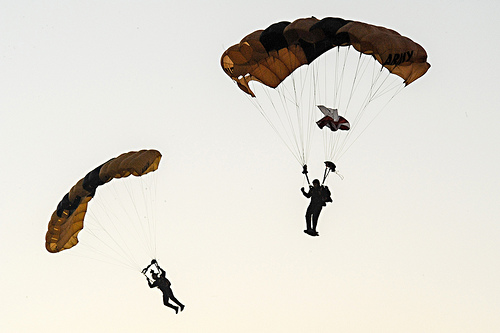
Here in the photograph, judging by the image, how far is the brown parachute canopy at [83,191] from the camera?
30.9 metres

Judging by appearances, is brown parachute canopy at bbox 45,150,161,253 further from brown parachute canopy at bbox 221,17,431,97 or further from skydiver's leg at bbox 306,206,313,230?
skydiver's leg at bbox 306,206,313,230

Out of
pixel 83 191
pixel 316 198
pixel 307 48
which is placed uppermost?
pixel 307 48

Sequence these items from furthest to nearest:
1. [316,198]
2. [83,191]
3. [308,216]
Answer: [83,191] → [308,216] → [316,198]

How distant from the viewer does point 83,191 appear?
31.9m

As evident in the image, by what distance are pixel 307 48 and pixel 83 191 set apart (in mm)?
7265

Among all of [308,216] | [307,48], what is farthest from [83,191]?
[307,48]

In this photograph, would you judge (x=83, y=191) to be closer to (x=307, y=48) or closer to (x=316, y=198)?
(x=316, y=198)

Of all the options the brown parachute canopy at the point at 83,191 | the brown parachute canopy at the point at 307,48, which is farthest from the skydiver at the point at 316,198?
the brown parachute canopy at the point at 83,191

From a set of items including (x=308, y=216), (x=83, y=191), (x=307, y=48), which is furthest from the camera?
(x=83, y=191)

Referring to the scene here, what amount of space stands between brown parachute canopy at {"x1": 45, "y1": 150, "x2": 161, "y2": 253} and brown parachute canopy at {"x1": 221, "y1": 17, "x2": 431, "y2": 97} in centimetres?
321

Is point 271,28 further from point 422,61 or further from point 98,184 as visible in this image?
point 98,184

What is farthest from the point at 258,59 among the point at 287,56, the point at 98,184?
the point at 98,184

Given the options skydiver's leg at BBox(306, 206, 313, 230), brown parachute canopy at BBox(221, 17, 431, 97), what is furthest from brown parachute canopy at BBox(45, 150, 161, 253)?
skydiver's leg at BBox(306, 206, 313, 230)

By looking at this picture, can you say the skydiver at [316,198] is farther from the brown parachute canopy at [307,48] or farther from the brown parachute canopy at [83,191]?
the brown parachute canopy at [83,191]
